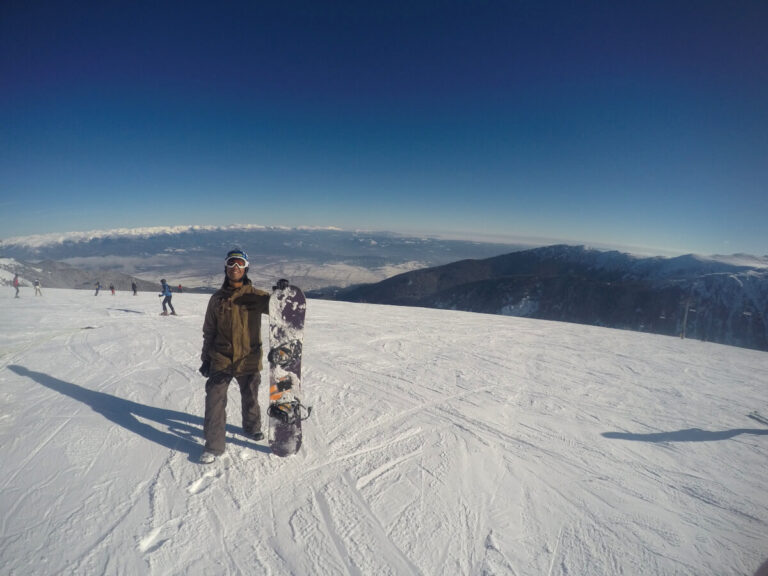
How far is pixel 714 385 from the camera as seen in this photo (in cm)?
773

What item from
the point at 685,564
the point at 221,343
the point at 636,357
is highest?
the point at 221,343

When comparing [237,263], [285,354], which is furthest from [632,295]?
[237,263]

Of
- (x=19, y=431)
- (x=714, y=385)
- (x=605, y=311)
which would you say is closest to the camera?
(x=19, y=431)

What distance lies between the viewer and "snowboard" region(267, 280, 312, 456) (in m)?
3.84

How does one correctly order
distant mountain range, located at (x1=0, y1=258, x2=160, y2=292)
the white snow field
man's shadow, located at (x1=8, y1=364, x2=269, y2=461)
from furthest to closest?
distant mountain range, located at (x1=0, y1=258, x2=160, y2=292) → man's shadow, located at (x1=8, y1=364, x2=269, y2=461) → the white snow field

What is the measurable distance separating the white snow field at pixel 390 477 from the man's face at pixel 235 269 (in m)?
2.20

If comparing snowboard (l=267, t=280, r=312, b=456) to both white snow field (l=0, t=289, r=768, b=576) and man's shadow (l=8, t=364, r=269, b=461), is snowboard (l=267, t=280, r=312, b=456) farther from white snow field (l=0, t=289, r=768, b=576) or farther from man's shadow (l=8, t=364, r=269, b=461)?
man's shadow (l=8, t=364, r=269, b=461)

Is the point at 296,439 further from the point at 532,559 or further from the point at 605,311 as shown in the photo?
the point at 605,311

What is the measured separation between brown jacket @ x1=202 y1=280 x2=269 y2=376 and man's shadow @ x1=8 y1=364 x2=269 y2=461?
1230 millimetres

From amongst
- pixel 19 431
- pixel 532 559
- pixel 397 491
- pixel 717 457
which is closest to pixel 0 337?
pixel 19 431

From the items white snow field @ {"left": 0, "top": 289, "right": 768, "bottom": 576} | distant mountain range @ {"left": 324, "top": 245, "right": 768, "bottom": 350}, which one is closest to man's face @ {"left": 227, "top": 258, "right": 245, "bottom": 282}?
white snow field @ {"left": 0, "top": 289, "right": 768, "bottom": 576}

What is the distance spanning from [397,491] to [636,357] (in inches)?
404

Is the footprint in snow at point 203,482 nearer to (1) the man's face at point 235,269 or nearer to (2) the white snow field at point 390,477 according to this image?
(2) the white snow field at point 390,477

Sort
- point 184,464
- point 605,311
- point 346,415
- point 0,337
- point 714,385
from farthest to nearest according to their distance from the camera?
point 605,311
point 0,337
point 714,385
point 346,415
point 184,464
